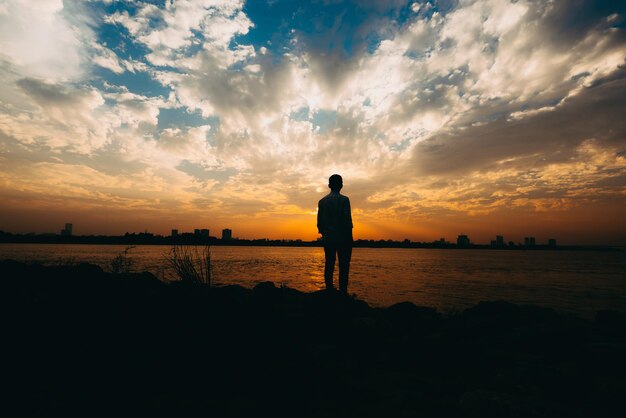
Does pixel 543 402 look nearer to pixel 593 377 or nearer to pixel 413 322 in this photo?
pixel 593 377

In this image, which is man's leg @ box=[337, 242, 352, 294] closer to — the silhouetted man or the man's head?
the silhouetted man

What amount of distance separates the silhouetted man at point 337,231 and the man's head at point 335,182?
0.58 ft

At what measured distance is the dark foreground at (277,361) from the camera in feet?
8.38

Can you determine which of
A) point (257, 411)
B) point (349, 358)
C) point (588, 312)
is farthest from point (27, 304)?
point (588, 312)

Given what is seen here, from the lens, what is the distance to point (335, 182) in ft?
23.5

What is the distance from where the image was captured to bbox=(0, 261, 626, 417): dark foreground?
255 cm

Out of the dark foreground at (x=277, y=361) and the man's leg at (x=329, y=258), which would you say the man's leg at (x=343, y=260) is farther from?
the dark foreground at (x=277, y=361)

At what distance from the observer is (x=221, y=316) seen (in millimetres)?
4578

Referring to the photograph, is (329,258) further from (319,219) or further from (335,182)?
(335,182)

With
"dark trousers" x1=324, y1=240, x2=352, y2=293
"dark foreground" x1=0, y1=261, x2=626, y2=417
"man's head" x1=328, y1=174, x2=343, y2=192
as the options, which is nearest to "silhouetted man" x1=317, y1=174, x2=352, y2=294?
"dark trousers" x1=324, y1=240, x2=352, y2=293

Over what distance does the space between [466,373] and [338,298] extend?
3.12 metres

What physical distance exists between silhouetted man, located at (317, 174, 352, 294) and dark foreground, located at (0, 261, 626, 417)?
1.30 metres

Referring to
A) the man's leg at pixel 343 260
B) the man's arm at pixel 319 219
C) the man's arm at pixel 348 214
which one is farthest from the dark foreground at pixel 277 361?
the man's arm at pixel 348 214

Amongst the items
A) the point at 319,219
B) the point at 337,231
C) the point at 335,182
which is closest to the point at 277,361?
the point at 337,231
